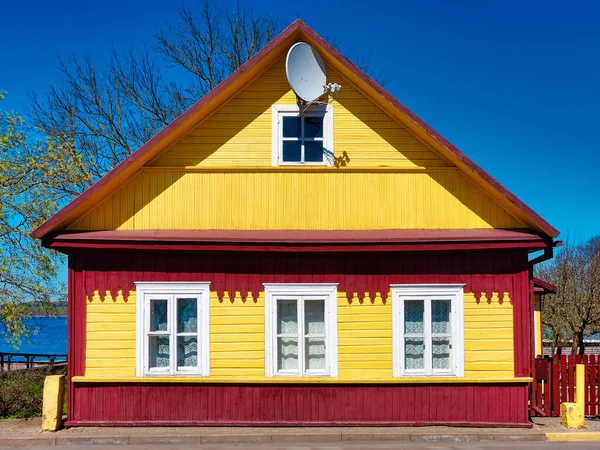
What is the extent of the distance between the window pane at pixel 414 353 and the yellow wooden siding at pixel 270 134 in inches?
135

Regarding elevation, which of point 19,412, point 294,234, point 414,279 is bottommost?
point 19,412

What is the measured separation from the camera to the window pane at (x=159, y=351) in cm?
962

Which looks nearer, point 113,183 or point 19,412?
point 113,183

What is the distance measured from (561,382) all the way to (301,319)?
17.6ft

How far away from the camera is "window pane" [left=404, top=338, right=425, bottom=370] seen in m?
9.63

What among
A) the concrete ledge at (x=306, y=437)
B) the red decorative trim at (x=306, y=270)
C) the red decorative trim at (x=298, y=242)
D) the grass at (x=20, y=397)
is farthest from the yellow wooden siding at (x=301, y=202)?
the grass at (x=20, y=397)

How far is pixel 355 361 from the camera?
9516 mm

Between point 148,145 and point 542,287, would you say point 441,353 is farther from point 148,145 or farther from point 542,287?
point 148,145

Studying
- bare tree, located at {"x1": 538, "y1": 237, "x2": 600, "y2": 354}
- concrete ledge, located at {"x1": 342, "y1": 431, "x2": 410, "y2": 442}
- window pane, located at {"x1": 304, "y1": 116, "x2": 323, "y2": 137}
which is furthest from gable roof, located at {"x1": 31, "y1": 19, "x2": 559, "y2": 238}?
bare tree, located at {"x1": 538, "y1": 237, "x2": 600, "y2": 354}

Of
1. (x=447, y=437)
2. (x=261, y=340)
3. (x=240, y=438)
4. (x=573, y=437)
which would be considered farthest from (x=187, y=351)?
(x=573, y=437)

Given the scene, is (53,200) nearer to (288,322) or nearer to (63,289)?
(63,289)

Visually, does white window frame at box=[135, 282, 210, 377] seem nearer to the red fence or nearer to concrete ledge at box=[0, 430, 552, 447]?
concrete ledge at box=[0, 430, 552, 447]

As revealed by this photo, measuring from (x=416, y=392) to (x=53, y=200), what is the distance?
12209mm

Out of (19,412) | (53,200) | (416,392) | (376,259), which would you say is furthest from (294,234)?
(53,200)
